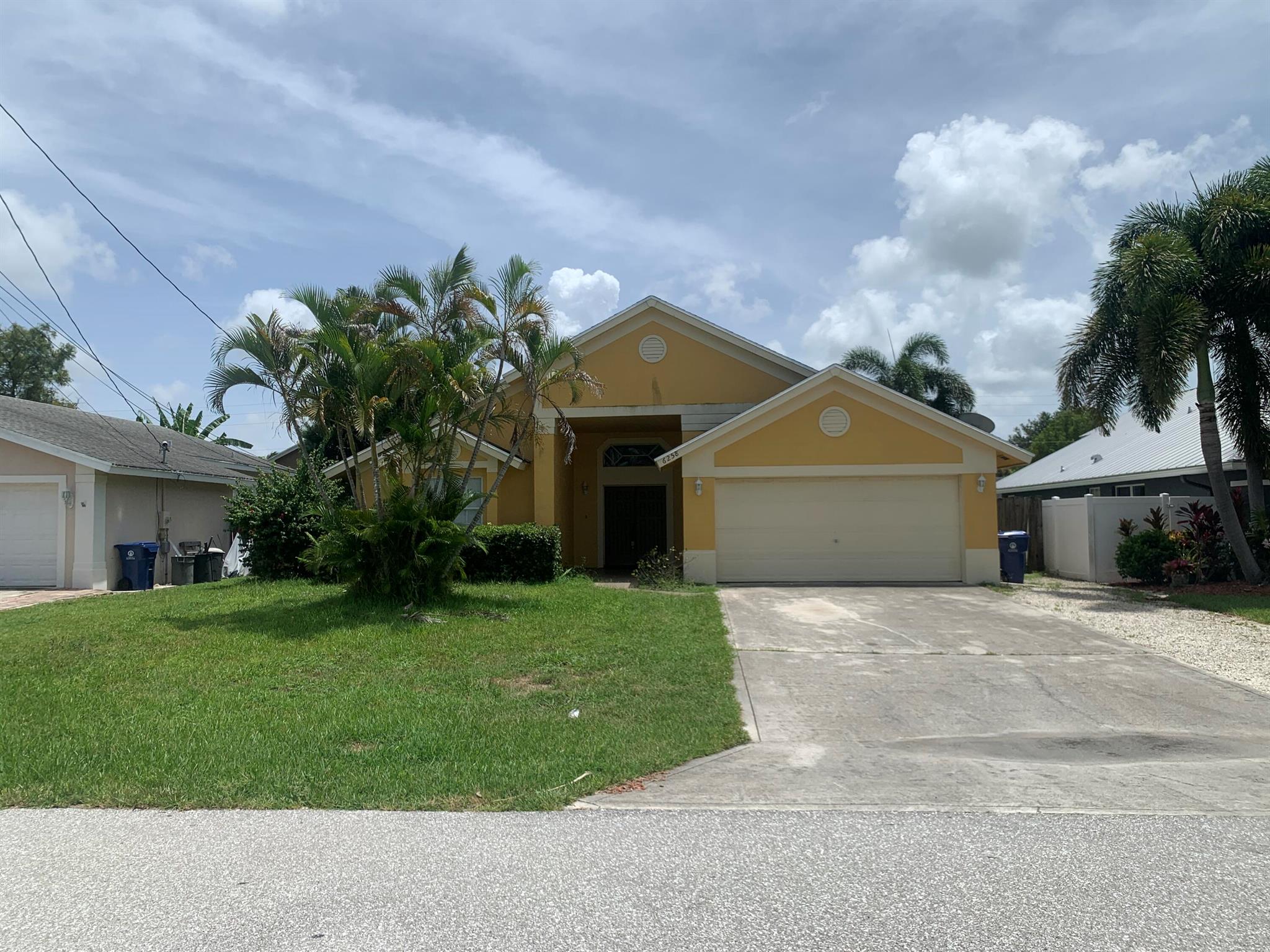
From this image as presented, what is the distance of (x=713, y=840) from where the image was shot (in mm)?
4953

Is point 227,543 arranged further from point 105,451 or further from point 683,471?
point 683,471

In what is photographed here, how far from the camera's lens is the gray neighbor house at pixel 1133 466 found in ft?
64.1

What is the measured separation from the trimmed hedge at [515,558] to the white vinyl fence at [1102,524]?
1109cm

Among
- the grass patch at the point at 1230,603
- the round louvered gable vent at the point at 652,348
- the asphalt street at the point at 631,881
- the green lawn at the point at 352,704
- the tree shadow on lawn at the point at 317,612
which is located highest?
the round louvered gable vent at the point at 652,348

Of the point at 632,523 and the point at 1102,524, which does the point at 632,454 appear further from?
the point at 1102,524

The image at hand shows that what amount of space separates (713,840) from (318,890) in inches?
80.8

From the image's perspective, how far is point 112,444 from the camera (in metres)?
20.0

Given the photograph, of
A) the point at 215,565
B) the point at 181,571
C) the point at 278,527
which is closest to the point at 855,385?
the point at 278,527

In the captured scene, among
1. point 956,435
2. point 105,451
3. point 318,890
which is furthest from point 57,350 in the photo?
point 318,890

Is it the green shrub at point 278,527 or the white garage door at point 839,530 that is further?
the green shrub at point 278,527

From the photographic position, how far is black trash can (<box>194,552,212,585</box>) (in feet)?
64.3

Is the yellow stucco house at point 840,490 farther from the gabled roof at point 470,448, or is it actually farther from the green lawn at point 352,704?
the green lawn at point 352,704

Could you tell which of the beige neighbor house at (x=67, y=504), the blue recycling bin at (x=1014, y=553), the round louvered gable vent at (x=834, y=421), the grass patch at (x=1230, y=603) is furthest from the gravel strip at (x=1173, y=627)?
the beige neighbor house at (x=67, y=504)

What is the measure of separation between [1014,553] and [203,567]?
1717 centimetres
